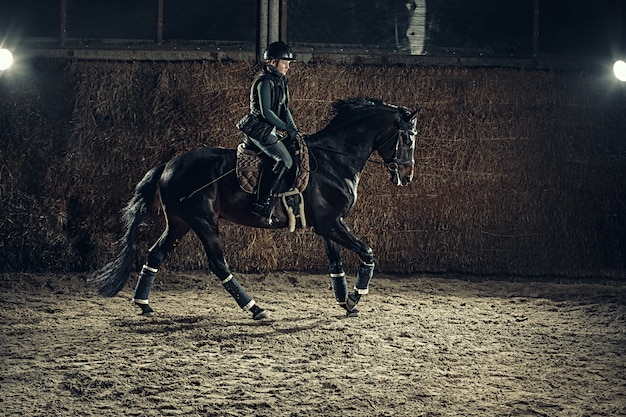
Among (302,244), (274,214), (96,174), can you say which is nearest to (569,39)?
(302,244)

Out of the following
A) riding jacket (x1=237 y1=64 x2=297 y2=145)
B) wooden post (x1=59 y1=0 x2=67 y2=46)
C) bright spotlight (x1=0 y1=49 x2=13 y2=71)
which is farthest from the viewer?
wooden post (x1=59 y1=0 x2=67 y2=46)

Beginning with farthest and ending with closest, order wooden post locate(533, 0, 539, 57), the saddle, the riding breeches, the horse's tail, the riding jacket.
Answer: wooden post locate(533, 0, 539, 57) → the horse's tail → the saddle → the riding breeches → the riding jacket

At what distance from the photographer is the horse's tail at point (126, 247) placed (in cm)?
895

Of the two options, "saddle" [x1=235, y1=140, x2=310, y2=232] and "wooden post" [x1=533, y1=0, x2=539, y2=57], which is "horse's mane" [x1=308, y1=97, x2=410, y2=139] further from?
"wooden post" [x1=533, y1=0, x2=539, y2=57]

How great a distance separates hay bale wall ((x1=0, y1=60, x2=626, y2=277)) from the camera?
435 inches

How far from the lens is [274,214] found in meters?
9.04

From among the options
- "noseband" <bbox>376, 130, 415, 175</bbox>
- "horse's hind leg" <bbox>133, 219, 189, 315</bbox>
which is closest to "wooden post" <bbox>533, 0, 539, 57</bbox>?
"noseband" <bbox>376, 130, 415, 175</bbox>

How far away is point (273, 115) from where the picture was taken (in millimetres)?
8570

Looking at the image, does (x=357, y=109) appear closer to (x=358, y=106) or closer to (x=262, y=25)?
(x=358, y=106)

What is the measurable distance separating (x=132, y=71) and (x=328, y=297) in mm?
3829

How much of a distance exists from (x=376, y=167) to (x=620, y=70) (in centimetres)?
327

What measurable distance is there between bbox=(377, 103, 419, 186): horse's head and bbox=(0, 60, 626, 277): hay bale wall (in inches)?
89.5

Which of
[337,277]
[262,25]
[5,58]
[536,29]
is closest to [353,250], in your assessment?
[337,277]

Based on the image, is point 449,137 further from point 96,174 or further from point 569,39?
point 96,174
